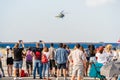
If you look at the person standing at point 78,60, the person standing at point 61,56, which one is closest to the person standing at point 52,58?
the person standing at point 61,56

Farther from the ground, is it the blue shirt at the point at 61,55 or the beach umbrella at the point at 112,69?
the blue shirt at the point at 61,55

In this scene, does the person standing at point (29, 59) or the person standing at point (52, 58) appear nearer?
the person standing at point (52, 58)

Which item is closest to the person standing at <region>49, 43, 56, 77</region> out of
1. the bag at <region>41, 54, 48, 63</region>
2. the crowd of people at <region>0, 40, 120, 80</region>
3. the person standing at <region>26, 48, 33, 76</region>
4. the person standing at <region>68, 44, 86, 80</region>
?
the crowd of people at <region>0, 40, 120, 80</region>

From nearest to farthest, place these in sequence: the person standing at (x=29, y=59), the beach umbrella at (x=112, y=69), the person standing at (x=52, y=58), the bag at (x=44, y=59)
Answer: the beach umbrella at (x=112, y=69) → the bag at (x=44, y=59) → the person standing at (x=52, y=58) → the person standing at (x=29, y=59)

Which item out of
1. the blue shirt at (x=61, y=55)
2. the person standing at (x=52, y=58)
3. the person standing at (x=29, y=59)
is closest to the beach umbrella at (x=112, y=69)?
the blue shirt at (x=61, y=55)

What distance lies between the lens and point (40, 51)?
71.5 feet

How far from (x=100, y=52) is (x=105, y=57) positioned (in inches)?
13.7

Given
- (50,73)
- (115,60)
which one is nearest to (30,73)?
(50,73)

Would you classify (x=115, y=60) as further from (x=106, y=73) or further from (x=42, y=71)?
(x=42, y=71)

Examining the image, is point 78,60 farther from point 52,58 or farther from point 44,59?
point 52,58

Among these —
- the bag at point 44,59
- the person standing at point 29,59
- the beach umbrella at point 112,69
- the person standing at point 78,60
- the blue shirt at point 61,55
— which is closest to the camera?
the beach umbrella at point 112,69

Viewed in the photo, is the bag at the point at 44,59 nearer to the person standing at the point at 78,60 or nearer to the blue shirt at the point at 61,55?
the blue shirt at the point at 61,55

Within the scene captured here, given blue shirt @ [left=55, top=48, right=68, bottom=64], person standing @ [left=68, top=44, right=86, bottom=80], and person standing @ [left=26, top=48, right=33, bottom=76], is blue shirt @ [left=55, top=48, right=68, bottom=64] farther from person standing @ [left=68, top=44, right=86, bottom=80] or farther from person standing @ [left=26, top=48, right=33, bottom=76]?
person standing @ [left=26, top=48, right=33, bottom=76]

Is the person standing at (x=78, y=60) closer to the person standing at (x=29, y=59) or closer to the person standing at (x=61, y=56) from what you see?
the person standing at (x=61, y=56)
